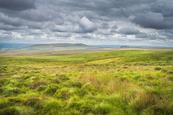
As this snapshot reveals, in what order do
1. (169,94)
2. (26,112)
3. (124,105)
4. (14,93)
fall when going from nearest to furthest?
(26,112) < (124,105) < (169,94) < (14,93)

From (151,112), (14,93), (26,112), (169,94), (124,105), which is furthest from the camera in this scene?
(14,93)

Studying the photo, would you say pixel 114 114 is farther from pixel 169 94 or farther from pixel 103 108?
pixel 169 94

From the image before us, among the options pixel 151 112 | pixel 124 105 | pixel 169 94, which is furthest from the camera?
pixel 169 94

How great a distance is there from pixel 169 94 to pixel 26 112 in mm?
6274

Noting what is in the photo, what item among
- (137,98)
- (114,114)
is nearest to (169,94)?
(137,98)

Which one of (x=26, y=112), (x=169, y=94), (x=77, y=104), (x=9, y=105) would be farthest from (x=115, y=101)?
(x=9, y=105)

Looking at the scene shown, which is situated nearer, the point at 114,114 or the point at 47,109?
the point at 114,114

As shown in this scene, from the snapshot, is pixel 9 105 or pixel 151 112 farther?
pixel 9 105

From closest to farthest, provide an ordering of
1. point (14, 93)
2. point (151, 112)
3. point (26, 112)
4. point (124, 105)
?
point (151, 112), point (26, 112), point (124, 105), point (14, 93)

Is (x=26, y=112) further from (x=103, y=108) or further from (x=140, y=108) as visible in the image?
(x=140, y=108)

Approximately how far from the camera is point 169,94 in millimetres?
9039

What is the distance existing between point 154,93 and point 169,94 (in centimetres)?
71

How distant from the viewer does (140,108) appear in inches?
316

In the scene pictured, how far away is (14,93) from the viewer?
1189 cm
